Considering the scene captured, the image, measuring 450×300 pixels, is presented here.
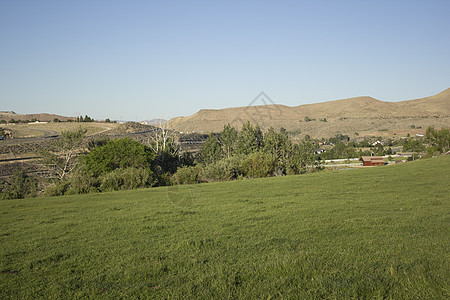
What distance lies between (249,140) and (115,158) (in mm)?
22519

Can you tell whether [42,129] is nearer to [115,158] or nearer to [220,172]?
[115,158]

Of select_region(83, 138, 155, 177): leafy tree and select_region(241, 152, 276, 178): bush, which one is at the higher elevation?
select_region(83, 138, 155, 177): leafy tree

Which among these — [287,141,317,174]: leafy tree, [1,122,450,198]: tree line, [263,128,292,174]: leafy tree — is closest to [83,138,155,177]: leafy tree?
[1,122,450,198]: tree line

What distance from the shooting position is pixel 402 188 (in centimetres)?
1673

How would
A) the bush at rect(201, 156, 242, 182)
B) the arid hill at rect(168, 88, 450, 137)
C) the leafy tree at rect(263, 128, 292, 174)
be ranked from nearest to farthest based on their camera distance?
1. the bush at rect(201, 156, 242, 182)
2. the leafy tree at rect(263, 128, 292, 174)
3. the arid hill at rect(168, 88, 450, 137)

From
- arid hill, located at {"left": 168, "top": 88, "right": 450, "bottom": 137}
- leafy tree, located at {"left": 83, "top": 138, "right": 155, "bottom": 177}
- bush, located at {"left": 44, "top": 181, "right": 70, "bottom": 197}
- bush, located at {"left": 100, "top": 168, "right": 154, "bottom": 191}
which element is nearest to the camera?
bush, located at {"left": 44, "top": 181, "right": 70, "bottom": 197}

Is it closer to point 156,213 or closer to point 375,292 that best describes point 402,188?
point 156,213

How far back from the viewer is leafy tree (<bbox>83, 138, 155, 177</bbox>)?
1188 inches

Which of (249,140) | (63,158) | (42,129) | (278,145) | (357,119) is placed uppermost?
(357,119)

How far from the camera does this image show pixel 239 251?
7652mm

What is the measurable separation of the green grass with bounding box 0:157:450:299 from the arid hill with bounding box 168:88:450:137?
88310 mm

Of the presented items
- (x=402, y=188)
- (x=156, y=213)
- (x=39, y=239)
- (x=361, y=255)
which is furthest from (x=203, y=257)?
(x=402, y=188)

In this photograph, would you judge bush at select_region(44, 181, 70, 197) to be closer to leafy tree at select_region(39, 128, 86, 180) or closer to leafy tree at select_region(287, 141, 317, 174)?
leafy tree at select_region(39, 128, 86, 180)

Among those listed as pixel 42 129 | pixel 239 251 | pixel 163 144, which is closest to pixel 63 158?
pixel 163 144
